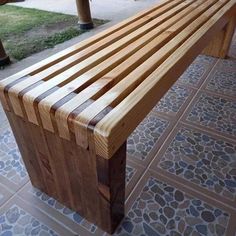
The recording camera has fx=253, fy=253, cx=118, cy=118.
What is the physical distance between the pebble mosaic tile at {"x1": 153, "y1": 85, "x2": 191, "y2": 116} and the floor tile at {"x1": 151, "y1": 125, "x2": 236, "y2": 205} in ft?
0.57

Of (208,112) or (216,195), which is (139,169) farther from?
(208,112)

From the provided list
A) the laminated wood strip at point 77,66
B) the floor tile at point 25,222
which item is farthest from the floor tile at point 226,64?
the floor tile at point 25,222

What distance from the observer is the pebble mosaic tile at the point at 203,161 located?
1.01m

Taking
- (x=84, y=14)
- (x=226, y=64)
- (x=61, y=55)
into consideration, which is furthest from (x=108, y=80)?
(x=84, y=14)

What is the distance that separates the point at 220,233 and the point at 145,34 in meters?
0.80

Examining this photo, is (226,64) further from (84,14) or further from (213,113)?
(84,14)

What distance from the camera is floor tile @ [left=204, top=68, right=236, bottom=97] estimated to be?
1.55 metres

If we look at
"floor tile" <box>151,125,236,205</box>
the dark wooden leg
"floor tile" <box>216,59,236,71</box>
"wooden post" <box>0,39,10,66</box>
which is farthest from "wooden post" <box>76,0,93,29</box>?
the dark wooden leg

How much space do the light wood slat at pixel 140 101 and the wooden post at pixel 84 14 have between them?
70.4 inches

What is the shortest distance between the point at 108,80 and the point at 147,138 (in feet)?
1.86

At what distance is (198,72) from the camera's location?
1.75m

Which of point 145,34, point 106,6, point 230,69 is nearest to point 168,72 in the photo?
point 145,34

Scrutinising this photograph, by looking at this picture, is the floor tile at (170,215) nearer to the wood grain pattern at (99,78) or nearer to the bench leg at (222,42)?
the wood grain pattern at (99,78)

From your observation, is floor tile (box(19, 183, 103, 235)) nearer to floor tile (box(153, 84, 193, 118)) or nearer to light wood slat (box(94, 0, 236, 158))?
light wood slat (box(94, 0, 236, 158))
